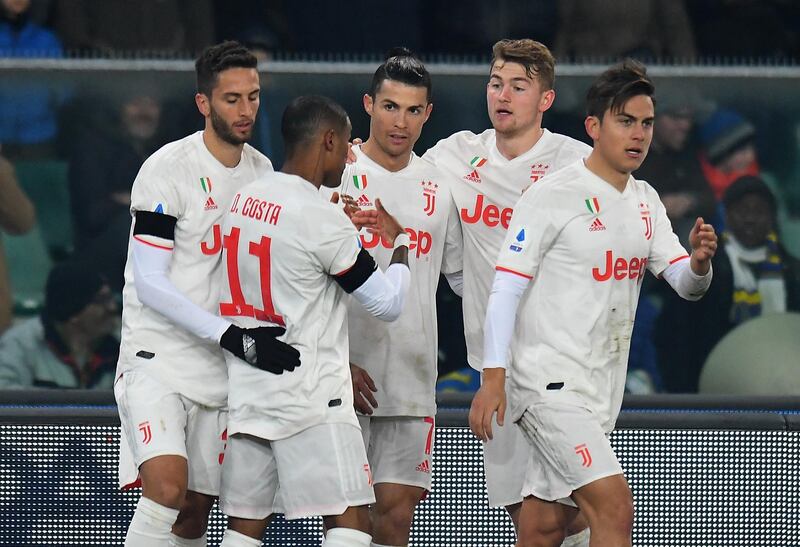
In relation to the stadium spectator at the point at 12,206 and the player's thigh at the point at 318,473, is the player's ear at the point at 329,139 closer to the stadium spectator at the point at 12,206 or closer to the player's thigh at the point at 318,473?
the player's thigh at the point at 318,473

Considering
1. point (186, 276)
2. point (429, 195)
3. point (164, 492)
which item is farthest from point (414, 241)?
point (164, 492)

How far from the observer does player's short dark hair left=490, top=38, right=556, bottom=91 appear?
17.7ft

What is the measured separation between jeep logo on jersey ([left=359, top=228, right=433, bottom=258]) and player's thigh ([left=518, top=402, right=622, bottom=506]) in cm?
81

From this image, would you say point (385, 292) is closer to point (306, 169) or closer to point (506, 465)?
point (306, 169)

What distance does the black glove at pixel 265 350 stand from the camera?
4.55m

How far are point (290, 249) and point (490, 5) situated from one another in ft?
14.1

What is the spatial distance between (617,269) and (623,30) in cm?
378

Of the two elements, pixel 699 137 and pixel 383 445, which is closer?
pixel 383 445

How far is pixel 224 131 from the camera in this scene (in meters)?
4.99

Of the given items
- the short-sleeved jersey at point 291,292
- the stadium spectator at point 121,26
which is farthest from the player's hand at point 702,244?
the stadium spectator at point 121,26

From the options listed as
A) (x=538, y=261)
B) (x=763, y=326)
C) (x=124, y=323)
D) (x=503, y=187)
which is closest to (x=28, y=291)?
(x=124, y=323)

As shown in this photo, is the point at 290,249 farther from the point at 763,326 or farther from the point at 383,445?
the point at 763,326

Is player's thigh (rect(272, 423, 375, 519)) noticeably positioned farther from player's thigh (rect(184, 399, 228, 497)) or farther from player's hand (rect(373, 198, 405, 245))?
player's hand (rect(373, 198, 405, 245))

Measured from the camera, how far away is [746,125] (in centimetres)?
720
